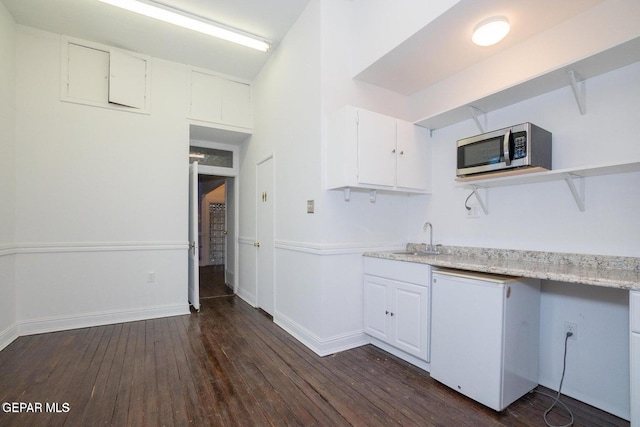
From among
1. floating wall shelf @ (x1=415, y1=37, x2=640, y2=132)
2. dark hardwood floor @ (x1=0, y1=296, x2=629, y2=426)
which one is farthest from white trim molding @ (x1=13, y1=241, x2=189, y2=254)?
floating wall shelf @ (x1=415, y1=37, x2=640, y2=132)

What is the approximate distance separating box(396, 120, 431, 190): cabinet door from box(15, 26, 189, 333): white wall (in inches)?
114

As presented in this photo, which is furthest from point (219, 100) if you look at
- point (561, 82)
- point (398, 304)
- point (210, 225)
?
point (210, 225)

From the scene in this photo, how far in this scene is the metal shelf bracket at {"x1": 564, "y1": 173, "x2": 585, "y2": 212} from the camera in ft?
6.51

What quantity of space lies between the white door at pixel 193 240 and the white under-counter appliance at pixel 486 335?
3.13 meters

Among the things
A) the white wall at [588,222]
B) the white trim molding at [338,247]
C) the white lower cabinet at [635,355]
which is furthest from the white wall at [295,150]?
the white lower cabinet at [635,355]

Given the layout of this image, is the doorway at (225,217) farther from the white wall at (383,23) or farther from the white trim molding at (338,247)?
the white wall at (383,23)

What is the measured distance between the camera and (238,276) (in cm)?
493

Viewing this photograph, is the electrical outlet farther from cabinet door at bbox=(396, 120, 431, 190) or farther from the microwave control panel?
cabinet door at bbox=(396, 120, 431, 190)

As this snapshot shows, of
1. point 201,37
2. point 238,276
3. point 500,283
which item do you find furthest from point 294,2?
point 238,276

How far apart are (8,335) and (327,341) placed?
3.23m

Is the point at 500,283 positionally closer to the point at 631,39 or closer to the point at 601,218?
the point at 601,218

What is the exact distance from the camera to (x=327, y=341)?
2.73 m

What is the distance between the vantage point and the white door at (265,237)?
148 inches

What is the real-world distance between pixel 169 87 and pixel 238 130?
3.37 ft
